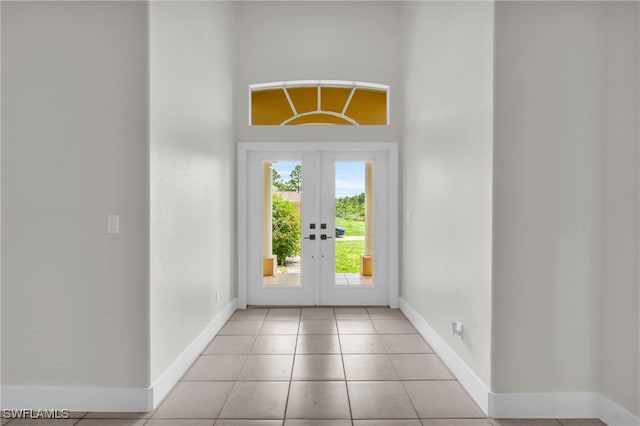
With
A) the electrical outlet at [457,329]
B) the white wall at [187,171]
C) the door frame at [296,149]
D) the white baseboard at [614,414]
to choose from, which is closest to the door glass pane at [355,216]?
the door frame at [296,149]

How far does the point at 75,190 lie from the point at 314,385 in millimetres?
2057

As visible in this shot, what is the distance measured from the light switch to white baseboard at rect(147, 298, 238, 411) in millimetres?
1010

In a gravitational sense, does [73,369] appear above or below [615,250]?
below

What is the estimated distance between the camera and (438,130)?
325 centimetres

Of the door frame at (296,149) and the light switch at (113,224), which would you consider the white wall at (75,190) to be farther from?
the door frame at (296,149)

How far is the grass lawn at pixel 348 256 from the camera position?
470 centimetres

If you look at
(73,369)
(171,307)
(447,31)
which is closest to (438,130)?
(447,31)

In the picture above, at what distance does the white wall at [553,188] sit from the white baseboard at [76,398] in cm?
226

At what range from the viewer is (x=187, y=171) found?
9.59 feet

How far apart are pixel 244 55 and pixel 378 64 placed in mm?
1688

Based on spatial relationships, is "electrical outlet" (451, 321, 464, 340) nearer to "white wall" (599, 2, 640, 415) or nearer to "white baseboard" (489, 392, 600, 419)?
"white baseboard" (489, 392, 600, 419)

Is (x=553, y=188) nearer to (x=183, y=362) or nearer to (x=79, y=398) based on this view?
(x=183, y=362)

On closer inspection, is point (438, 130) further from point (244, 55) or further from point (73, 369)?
point (73, 369)

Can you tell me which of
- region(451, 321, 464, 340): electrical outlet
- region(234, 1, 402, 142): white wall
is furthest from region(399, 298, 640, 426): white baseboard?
region(234, 1, 402, 142): white wall
